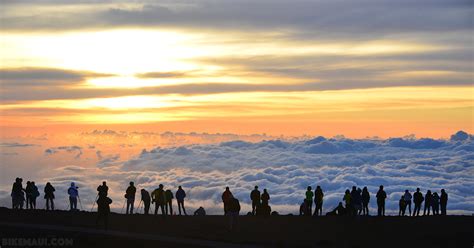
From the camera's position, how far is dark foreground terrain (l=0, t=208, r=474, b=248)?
38031 mm

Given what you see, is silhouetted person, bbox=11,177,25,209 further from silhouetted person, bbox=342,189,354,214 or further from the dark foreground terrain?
silhouetted person, bbox=342,189,354,214

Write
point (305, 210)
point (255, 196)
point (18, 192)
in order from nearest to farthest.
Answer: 1. point (255, 196)
2. point (18, 192)
3. point (305, 210)

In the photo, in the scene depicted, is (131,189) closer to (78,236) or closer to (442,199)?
(78,236)

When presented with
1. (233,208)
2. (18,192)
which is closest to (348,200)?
(233,208)

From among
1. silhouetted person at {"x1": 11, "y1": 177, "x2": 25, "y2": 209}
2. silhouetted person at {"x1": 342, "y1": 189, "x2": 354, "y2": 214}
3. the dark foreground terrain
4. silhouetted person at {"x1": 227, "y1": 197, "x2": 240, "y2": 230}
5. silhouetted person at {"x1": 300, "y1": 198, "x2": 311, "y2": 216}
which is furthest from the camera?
silhouetted person at {"x1": 300, "y1": 198, "x2": 311, "y2": 216}

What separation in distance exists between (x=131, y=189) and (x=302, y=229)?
11828 mm

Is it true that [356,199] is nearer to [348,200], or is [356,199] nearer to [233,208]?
[348,200]

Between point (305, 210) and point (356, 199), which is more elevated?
point (356, 199)

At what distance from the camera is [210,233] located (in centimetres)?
4266

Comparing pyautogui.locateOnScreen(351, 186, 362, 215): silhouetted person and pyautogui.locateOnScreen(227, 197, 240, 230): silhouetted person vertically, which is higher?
pyautogui.locateOnScreen(351, 186, 362, 215): silhouetted person

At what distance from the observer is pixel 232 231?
43500 millimetres

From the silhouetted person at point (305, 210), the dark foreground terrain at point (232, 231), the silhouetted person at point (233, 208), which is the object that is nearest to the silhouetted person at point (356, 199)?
the dark foreground terrain at point (232, 231)

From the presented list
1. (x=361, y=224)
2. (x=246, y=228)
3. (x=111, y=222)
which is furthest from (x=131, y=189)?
(x=361, y=224)

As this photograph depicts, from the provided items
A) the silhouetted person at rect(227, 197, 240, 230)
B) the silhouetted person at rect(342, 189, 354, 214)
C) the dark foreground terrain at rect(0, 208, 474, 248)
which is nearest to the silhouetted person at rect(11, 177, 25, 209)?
the dark foreground terrain at rect(0, 208, 474, 248)
